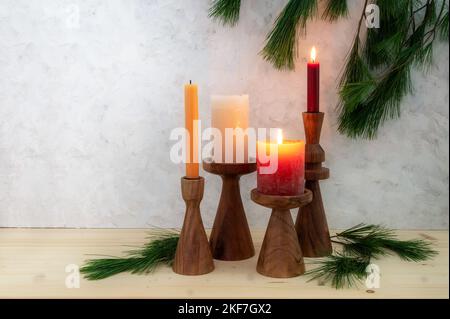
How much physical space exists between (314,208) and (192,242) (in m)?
0.19

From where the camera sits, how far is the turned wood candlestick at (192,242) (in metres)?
0.77

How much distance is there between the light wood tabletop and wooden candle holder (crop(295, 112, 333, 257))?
1.2 inches

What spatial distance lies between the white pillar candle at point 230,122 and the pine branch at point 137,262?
0.14 metres

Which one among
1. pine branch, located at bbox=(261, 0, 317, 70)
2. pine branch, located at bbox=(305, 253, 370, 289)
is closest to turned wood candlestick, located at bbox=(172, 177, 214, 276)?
pine branch, located at bbox=(305, 253, 370, 289)

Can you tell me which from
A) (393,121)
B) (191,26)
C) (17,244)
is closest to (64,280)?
(17,244)

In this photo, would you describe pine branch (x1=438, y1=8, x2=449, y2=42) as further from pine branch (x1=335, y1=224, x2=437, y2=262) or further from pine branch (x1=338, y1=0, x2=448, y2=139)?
pine branch (x1=335, y1=224, x2=437, y2=262)

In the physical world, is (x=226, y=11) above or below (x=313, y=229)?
above

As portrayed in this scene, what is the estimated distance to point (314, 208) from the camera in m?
0.86

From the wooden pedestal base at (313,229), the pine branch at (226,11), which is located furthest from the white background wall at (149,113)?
the wooden pedestal base at (313,229)

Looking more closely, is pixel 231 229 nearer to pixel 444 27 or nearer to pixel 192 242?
pixel 192 242

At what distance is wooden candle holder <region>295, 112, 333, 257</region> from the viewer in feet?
2.78

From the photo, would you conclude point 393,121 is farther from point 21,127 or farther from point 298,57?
point 21,127

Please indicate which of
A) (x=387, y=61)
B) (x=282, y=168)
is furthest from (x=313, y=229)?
(x=387, y=61)

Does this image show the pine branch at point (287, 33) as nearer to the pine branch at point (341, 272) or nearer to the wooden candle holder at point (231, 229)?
the wooden candle holder at point (231, 229)
